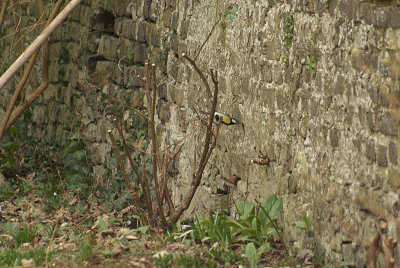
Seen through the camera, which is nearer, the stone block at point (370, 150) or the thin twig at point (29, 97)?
the stone block at point (370, 150)

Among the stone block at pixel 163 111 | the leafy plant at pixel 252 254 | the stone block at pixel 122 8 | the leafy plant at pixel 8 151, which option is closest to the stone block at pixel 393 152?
the leafy plant at pixel 252 254

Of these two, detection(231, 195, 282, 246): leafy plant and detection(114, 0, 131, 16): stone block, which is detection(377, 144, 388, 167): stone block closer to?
detection(231, 195, 282, 246): leafy plant

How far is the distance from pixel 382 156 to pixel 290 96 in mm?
871

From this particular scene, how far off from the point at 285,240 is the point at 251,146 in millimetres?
622

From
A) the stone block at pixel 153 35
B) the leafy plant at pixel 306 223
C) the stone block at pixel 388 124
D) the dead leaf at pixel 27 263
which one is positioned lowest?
the dead leaf at pixel 27 263

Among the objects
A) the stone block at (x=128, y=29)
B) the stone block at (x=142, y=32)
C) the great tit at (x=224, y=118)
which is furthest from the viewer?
the stone block at (x=128, y=29)

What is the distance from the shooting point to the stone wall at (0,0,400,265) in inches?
122

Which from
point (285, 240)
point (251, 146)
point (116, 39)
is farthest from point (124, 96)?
point (285, 240)

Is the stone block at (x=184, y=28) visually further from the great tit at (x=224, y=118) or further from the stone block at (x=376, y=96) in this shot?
the stone block at (x=376, y=96)

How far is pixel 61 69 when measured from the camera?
683 cm

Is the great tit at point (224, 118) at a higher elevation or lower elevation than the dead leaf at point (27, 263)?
higher

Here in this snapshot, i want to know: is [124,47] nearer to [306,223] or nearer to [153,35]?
[153,35]

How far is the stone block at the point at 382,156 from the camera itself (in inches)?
120

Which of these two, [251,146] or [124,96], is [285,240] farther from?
[124,96]
